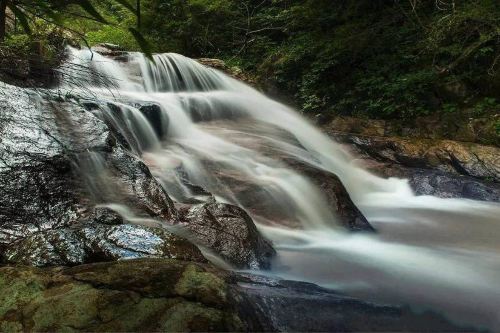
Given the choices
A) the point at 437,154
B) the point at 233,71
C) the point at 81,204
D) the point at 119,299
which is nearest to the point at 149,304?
the point at 119,299

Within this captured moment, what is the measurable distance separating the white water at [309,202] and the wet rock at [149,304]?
99 cm

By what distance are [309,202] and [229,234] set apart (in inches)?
76.1

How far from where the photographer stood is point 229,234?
3.72 meters

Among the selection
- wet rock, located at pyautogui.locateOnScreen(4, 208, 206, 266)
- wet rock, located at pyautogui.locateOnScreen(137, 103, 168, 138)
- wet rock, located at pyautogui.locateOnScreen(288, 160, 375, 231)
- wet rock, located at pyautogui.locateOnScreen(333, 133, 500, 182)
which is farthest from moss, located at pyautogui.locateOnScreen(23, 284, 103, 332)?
wet rock, located at pyautogui.locateOnScreen(333, 133, 500, 182)

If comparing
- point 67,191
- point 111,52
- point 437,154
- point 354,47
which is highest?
point 354,47

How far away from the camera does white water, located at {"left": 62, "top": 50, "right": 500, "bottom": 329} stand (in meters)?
3.63

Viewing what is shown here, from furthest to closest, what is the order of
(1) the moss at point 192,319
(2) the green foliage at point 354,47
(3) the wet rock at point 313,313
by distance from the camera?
(2) the green foliage at point 354,47
(3) the wet rock at point 313,313
(1) the moss at point 192,319

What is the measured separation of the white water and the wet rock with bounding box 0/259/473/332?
0.99 m

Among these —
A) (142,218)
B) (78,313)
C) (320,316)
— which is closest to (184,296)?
(78,313)

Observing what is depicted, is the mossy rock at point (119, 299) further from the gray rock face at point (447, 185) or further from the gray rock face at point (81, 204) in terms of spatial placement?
the gray rock face at point (447, 185)

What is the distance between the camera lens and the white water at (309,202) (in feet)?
11.9

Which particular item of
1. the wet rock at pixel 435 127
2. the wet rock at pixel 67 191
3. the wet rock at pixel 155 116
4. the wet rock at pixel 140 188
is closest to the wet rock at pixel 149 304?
the wet rock at pixel 67 191

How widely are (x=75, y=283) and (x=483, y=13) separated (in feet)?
29.6

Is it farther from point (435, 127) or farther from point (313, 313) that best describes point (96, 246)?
point (435, 127)
